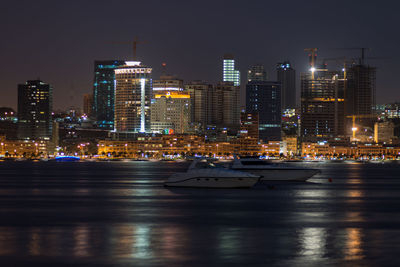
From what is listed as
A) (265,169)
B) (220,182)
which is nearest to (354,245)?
(220,182)

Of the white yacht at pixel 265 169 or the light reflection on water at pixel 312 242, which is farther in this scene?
the white yacht at pixel 265 169

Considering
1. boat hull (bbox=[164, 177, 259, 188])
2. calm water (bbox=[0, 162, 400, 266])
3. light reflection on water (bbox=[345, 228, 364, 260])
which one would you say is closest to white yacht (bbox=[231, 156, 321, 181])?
boat hull (bbox=[164, 177, 259, 188])

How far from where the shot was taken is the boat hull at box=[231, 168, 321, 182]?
76.5m

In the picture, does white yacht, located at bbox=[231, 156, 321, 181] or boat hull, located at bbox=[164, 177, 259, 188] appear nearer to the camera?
→ boat hull, located at bbox=[164, 177, 259, 188]

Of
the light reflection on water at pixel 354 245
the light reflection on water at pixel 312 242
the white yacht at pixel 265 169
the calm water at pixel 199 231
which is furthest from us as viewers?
the white yacht at pixel 265 169

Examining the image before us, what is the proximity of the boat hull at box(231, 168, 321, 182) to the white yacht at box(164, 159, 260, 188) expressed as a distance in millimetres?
11303

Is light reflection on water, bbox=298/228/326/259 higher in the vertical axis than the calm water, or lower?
higher

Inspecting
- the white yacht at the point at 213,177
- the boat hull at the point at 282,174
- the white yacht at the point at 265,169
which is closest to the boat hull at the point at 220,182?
the white yacht at the point at 213,177

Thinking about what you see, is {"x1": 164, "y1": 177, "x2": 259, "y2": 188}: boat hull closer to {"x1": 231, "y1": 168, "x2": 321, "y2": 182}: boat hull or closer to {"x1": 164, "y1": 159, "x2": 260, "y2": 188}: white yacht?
{"x1": 164, "y1": 159, "x2": 260, "y2": 188}: white yacht

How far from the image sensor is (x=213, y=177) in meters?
62.5

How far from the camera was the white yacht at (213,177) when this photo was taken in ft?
204

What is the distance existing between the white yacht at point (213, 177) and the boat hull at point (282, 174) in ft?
37.1

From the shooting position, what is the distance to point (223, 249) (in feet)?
92.0

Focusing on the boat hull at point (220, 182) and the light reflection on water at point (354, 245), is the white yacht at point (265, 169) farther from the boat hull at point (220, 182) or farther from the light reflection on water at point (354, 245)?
the light reflection on water at point (354, 245)
